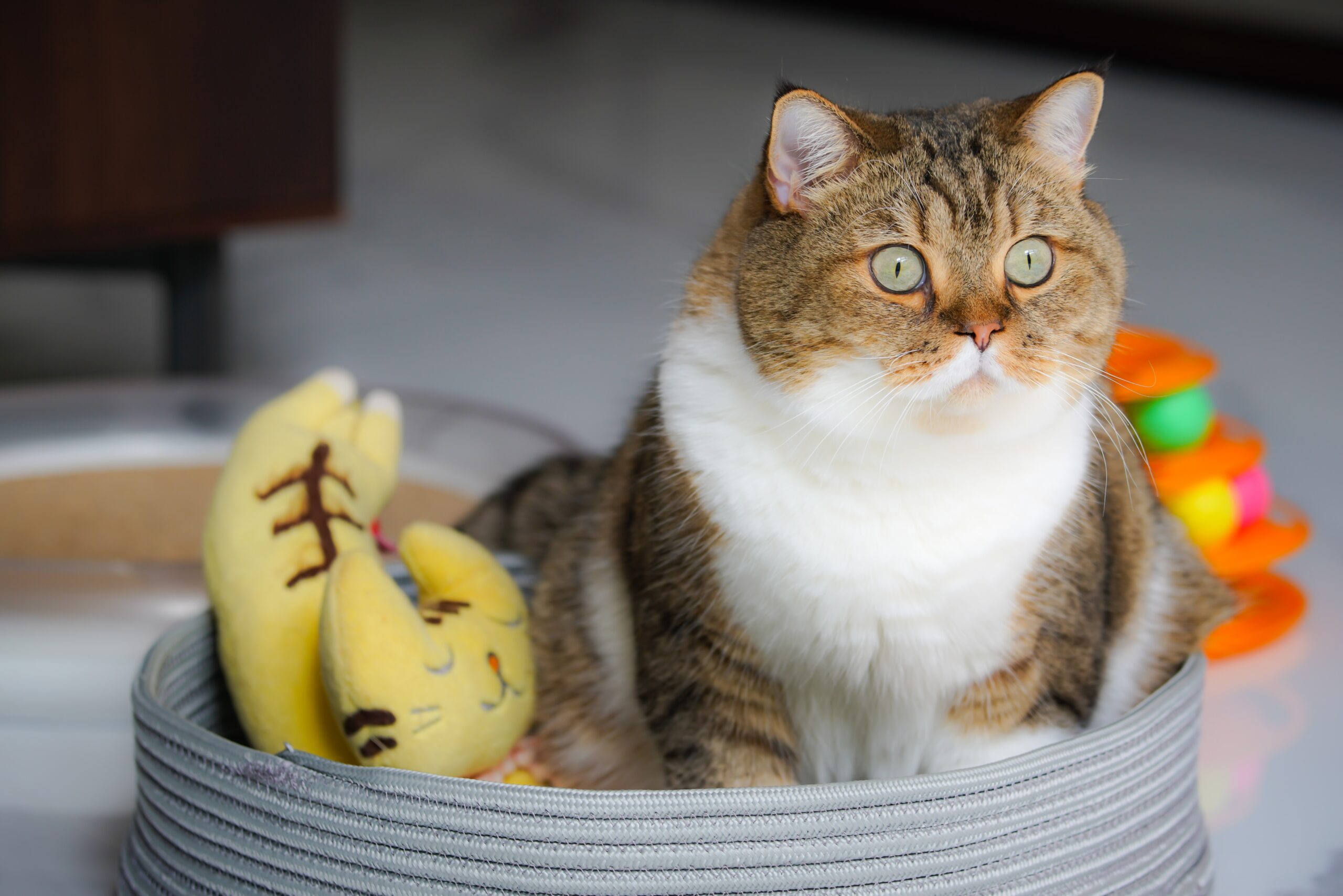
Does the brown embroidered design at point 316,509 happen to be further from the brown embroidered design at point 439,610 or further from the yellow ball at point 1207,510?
the yellow ball at point 1207,510

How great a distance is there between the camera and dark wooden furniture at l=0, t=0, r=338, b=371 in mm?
2051

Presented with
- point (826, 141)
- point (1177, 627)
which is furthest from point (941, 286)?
point (1177, 627)

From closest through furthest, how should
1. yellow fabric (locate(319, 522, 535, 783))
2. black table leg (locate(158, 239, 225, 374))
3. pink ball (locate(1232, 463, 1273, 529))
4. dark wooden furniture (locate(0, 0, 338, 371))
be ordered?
1. yellow fabric (locate(319, 522, 535, 783))
2. pink ball (locate(1232, 463, 1273, 529))
3. dark wooden furniture (locate(0, 0, 338, 371))
4. black table leg (locate(158, 239, 225, 374))

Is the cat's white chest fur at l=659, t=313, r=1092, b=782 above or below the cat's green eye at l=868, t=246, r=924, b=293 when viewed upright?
below

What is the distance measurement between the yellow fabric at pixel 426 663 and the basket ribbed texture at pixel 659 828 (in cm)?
8

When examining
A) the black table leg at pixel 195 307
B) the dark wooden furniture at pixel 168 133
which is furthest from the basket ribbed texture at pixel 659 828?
the black table leg at pixel 195 307

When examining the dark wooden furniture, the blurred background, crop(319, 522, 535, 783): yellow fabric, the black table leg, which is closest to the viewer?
crop(319, 522, 535, 783): yellow fabric

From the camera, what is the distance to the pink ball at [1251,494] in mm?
1651

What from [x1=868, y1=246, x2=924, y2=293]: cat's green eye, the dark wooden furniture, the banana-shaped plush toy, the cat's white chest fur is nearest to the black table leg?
the dark wooden furniture

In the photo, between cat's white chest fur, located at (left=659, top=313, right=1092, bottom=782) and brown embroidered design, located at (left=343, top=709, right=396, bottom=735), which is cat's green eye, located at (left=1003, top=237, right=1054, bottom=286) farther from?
brown embroidered design, located at (left=343, top=709, right=396, bottom=735)

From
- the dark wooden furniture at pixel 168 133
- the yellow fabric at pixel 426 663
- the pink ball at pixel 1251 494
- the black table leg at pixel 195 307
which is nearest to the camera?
the yellow fabric at pixel 426 663

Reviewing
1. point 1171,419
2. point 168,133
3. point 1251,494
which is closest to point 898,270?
point 1171,419

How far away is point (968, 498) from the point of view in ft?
2.89

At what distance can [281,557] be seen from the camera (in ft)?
3.43
